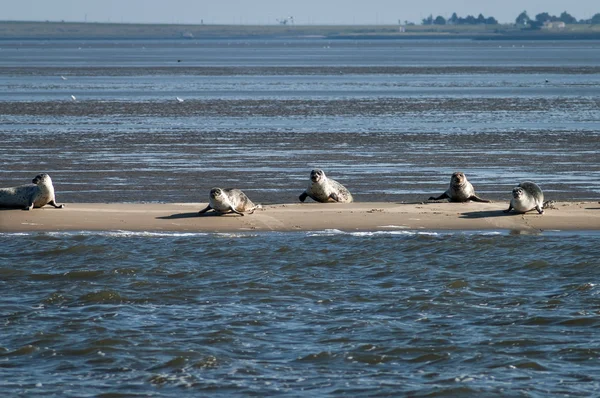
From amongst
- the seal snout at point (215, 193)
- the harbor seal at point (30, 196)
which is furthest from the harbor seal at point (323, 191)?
the harbor seal at point (30, 196)

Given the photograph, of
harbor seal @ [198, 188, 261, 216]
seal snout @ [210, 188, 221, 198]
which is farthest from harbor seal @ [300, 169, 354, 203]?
seal snout @ [210, 188, 221, 198]

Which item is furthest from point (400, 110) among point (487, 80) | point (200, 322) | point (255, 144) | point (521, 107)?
point (200, 322)

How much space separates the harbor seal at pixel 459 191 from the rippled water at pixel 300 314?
152 cm

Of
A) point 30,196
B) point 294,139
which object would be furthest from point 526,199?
point 294,139

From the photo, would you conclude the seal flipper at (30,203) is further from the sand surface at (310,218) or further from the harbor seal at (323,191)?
the harbor seal at (323,191)

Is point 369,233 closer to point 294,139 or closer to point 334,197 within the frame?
point 334,197

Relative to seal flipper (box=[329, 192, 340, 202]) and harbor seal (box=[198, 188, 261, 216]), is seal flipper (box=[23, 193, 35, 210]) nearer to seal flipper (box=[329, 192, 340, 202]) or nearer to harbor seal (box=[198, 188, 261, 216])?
harbor seal (box=[198, 188, 261, 216])

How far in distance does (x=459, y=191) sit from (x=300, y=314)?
5.89 m

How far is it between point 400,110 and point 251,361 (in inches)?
1140

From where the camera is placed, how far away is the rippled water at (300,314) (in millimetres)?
9328

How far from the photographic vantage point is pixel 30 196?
53.5 ft

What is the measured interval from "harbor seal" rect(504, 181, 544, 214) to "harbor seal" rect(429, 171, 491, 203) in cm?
82

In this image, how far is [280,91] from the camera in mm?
50781

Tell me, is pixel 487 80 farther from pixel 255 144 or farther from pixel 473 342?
pixel 473 342
